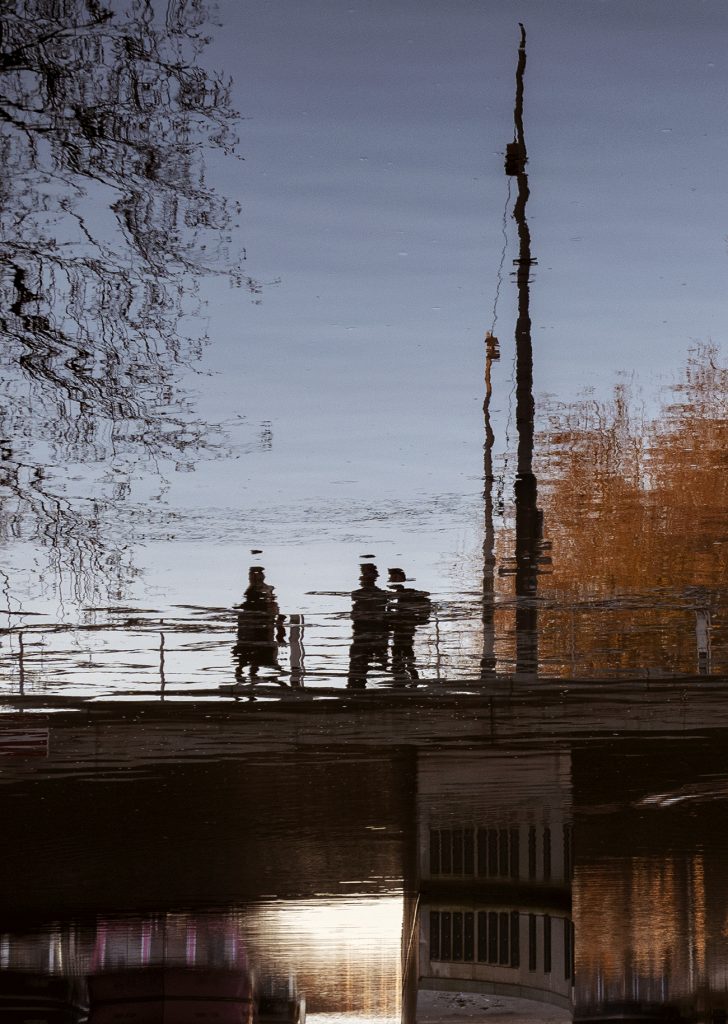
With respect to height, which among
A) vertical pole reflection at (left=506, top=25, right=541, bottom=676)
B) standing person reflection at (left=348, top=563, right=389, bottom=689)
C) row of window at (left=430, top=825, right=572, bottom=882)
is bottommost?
row of window at (left=430, top=825, right=572, bottom=882)

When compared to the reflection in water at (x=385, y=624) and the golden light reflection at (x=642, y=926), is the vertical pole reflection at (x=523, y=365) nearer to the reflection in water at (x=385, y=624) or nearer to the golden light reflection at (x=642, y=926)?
the reflection in water at (x=385, y=624)

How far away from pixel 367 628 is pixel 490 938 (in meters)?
2.29

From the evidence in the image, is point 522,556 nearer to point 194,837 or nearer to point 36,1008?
point 194,837

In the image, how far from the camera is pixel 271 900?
12.4 ft

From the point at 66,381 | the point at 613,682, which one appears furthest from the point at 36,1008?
the point at 613,682

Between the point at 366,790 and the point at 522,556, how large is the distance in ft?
5.02

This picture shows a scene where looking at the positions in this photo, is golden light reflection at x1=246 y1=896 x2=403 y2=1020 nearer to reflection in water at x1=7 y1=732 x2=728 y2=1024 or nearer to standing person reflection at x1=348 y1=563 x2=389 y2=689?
reflection in water at x1=7 y1=732 x2=728 y2=1024

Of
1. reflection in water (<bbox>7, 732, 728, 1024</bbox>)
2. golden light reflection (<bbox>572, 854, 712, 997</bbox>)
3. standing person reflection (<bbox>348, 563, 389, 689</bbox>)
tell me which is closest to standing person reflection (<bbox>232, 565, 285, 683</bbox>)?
standing person reflection (<bbox>348, 563, 389, 689</bbox>)

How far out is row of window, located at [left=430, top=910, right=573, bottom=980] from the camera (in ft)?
10.5

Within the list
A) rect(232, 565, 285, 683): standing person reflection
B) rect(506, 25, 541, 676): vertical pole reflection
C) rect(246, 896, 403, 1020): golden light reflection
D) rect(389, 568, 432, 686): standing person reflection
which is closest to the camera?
rect(246, 896, 403, 1020): golden light reflection

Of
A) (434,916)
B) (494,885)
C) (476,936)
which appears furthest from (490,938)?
(494,885)

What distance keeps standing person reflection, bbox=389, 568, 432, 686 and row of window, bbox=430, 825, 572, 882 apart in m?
1.23

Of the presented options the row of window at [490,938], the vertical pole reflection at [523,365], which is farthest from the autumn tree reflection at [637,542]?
the row of window at [490,938]

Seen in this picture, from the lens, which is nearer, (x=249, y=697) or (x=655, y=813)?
(x=655, y=813)
